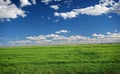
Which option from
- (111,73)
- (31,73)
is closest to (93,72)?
(111,73)

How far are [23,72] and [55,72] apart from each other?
6.51 ft

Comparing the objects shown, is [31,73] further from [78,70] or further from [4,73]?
[78,70]

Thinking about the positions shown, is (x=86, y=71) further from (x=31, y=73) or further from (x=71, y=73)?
(x=31, y=73)

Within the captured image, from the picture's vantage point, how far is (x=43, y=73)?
12875 mm

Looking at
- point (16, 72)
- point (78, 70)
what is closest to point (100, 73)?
point (78, 70)

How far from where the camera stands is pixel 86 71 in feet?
45.8

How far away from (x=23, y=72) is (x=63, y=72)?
2.46 metres

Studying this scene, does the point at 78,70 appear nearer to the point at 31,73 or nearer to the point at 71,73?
the point at 71,73

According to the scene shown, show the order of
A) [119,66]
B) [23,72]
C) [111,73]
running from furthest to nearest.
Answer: [119,66]
[23,72]
[111,73]

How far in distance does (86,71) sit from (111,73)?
1.78 m

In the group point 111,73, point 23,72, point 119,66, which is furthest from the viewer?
point 119,66

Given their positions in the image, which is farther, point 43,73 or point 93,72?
point 93,72

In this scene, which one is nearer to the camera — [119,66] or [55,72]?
[55,72]

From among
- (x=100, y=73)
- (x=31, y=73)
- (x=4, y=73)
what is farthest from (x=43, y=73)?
(x=100, y=73)
